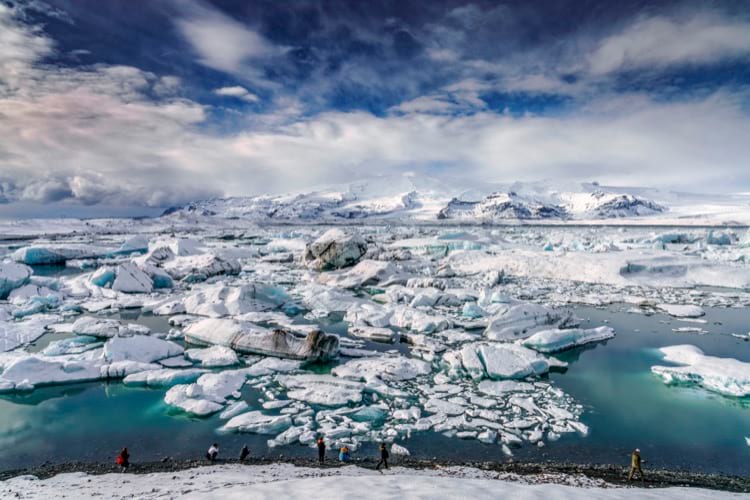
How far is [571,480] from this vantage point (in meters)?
6.01

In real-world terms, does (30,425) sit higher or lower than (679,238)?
lower

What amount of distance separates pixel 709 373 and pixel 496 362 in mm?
4734

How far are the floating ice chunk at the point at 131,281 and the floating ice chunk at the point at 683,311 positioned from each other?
74.7 ft

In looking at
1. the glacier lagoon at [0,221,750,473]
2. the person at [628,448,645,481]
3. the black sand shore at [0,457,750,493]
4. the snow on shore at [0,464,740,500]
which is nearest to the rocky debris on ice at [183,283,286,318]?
the glacier lagoon at [0,221,750,473]

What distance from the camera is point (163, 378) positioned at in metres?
9.77

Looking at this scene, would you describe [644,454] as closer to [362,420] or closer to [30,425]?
[362,420]

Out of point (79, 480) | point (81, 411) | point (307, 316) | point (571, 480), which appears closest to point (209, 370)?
point (81, 411)

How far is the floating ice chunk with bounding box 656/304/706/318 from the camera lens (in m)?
15.7

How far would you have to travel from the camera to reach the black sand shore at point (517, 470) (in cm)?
611

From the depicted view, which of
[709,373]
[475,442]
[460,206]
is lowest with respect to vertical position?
[475,442]

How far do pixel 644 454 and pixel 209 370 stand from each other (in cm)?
925

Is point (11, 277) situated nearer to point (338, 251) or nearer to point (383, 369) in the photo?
point (338, 251)

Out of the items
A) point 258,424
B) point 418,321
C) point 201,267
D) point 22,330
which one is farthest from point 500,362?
point 201,267

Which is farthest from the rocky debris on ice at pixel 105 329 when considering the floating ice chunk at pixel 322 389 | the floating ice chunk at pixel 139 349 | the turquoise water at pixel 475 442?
the floating ice chunk at pixel 322 389
